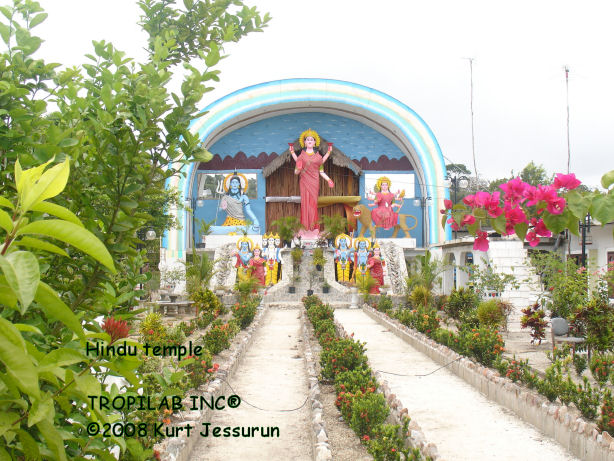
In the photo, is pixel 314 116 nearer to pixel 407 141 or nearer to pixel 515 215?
pixel 407 141

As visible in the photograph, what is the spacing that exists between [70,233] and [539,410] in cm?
493

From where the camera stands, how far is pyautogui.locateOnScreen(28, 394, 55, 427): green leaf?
919mm

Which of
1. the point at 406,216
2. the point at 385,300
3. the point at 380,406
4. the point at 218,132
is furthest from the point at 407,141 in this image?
the point at 380,406

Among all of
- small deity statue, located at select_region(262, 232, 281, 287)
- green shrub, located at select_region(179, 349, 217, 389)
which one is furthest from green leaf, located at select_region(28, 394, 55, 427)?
small deity statue, located at select_region(262, 232, 281, 287)

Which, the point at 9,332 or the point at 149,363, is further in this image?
the point at 149,363

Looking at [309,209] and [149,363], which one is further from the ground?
[309,209]

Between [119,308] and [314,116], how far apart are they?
24.3m

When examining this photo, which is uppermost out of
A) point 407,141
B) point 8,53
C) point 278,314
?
point 407,141

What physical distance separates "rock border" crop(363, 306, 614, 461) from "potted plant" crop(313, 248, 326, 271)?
11.5 meters

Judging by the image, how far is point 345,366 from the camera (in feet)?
21.3

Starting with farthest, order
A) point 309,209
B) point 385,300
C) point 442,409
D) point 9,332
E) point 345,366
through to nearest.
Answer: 1. point 309,209
2. point 385,300
3. point 345,366
4. point 442,409
5. point 9,332

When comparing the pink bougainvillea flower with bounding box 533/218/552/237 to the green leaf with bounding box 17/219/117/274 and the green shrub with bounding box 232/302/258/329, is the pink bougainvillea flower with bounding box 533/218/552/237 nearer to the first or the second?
the green leaf with bounding box 17/219/117/274

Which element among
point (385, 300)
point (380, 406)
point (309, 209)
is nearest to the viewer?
point (380, 406)

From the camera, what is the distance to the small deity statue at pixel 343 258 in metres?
20.1
